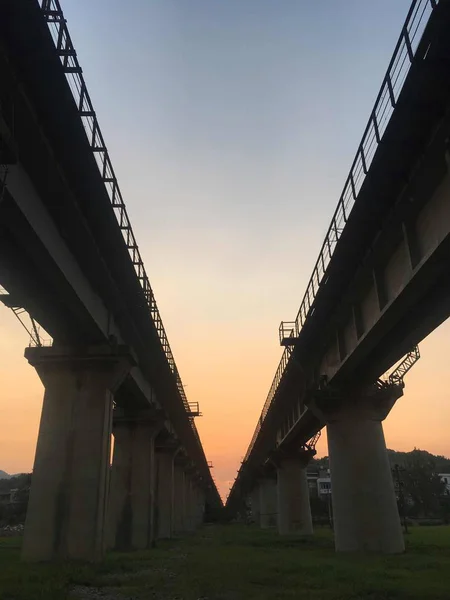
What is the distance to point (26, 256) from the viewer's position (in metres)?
15.8

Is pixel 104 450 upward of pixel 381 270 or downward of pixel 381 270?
downward

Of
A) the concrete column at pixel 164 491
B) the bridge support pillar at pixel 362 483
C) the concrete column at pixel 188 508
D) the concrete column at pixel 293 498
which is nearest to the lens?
the bridge support pillar at pixel 362 483

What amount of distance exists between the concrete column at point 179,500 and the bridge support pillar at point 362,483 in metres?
39.2

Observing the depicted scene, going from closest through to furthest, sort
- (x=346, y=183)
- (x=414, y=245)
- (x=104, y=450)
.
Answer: (x=414, y=245) < (x=346, y=183) < (x=104, y=450)

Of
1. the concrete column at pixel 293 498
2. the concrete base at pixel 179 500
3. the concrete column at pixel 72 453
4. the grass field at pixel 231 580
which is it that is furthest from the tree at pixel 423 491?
the concrete column at pixel 72 453

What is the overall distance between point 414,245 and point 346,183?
3577 millimetres

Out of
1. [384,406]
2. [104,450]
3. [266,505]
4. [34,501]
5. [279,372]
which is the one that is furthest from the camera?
[266,505]

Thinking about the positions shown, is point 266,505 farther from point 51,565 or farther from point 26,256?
point 26,256

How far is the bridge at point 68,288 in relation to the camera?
11641mm

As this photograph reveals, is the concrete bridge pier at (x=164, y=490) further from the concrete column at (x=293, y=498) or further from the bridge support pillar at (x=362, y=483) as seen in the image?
the bridge support pillar at (x=362, y=483)

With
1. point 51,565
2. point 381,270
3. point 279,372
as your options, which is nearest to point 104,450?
point 51,565

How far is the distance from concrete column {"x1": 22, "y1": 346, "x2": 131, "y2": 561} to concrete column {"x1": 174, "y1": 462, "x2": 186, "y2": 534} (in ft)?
144

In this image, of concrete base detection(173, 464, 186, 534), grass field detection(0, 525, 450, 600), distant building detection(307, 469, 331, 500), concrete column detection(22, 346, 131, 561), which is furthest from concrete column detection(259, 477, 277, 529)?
concrete column detection(22, 346, 131, 561)

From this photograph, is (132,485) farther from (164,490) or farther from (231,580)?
(231,580)
